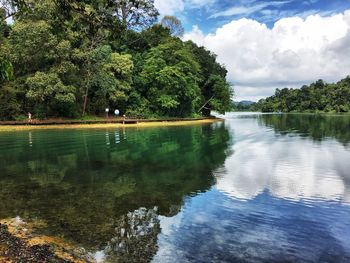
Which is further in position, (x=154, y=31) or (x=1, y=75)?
(x=154, y=31)

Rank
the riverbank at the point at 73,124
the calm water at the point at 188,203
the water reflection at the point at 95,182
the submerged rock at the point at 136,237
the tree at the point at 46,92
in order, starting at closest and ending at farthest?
the submerged rock at the point at 136,237 < the calm water at the point at 188,203 < the water reflection at the point at 95,182 < the riverbank at the point at 73,124 < the tree at the point at 46,92

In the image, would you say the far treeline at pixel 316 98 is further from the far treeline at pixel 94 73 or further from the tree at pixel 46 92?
the tree at pixel 46 92

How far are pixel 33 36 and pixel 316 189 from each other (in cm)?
4037

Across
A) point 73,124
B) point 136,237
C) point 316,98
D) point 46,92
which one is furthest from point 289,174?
point 316,98

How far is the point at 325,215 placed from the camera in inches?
409

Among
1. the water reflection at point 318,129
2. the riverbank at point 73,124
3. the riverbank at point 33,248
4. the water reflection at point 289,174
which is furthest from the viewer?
the riverbank at point 73,124

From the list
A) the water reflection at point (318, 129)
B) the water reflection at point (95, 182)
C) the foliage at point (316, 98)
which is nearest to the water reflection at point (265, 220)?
the water reflection at point (95, 182)

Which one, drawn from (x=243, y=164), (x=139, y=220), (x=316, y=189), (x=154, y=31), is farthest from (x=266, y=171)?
(x=154, y=31)

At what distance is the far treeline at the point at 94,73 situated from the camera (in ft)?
144

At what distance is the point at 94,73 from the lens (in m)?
50.8

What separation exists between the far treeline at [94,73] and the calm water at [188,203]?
18499 mm

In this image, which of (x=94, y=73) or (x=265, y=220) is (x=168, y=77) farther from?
(x=265, y=220)

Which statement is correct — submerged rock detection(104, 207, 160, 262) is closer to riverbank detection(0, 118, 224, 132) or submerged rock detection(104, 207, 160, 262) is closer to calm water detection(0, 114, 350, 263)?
calm water detection(0, 114, 350, 263)

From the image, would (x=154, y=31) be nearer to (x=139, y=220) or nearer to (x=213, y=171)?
(x=213, y=171)
